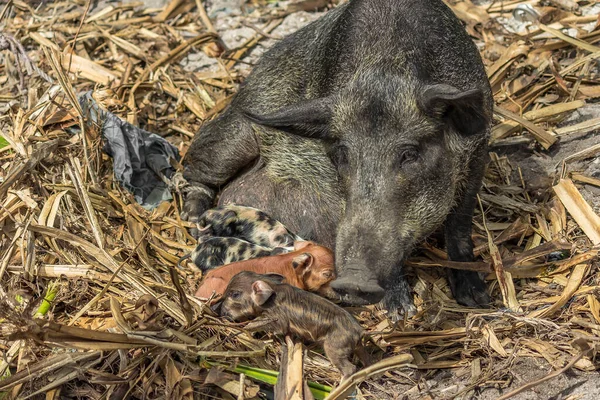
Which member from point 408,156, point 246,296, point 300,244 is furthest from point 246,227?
point 408,156

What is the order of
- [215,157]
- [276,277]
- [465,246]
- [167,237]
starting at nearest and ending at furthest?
[276,277] → [465,246] → [167,237] → [215,157]

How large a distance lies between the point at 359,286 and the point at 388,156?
0.78 metres

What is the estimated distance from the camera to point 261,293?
14.3 ft

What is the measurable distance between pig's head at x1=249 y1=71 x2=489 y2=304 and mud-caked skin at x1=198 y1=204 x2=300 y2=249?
0.78m

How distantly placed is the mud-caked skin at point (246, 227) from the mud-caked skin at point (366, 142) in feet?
1.28

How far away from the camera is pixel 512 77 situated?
679 centimetres

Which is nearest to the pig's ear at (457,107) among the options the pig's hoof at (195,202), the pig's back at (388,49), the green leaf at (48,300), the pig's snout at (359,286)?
the pig's back at (388,49)

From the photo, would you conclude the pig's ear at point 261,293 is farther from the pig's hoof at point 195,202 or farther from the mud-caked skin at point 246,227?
the pig's hoof at point 195,202

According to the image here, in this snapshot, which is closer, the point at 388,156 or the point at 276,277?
the point at 388,156

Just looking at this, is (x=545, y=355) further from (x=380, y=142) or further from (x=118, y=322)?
(x=118, y=322)

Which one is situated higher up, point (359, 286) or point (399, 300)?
point (359, 286)

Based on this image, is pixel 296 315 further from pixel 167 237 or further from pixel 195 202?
pixel 195 202

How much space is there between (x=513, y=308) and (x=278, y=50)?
2613mm

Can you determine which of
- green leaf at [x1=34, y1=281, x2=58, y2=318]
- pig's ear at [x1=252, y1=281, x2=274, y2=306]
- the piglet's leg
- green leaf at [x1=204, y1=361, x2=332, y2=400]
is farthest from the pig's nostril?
green leaf at [x1=34, y1=281, x2=58, y2=318]
